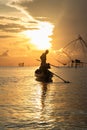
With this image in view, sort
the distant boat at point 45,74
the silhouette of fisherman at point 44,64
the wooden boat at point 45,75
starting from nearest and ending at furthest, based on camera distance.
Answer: the silhouette of fisherman at point 44,64 < the distant boat at point 45,74 < the wooden boat at point 45,75

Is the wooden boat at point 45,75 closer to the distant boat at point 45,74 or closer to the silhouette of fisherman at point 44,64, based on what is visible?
the distant boat at point 45,74

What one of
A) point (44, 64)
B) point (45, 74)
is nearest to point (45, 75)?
point (45, 74)

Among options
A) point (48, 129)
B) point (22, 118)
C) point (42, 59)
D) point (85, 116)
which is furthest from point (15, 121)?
point (42, 59)

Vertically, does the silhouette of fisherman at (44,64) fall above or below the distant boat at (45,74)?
above

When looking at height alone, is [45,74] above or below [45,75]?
above

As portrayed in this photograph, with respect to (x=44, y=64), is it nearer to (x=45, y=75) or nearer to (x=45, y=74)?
(x=45, y=74)

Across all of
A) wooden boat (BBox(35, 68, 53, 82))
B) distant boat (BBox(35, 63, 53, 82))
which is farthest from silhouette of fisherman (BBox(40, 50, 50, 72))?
wooden boat (BBox(35, 68, 53, 82))

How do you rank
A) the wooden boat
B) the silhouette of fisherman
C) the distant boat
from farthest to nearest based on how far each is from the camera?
the wooden boat
the distant boat
the silhouette of fisherman

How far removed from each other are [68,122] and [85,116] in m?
4.97

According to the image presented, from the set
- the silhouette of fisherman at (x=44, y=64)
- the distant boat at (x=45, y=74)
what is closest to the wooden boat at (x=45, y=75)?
the distant boat at (x=45, y=74)

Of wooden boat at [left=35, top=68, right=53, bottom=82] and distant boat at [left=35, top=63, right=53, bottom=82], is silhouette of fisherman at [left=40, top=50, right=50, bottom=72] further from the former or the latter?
wooden boat at [left=35, top=68, right=53, bottom=82]

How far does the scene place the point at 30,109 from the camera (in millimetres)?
55344

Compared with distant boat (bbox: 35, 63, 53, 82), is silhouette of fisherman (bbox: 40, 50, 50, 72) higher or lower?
higher

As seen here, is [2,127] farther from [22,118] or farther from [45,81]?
[45,81]
